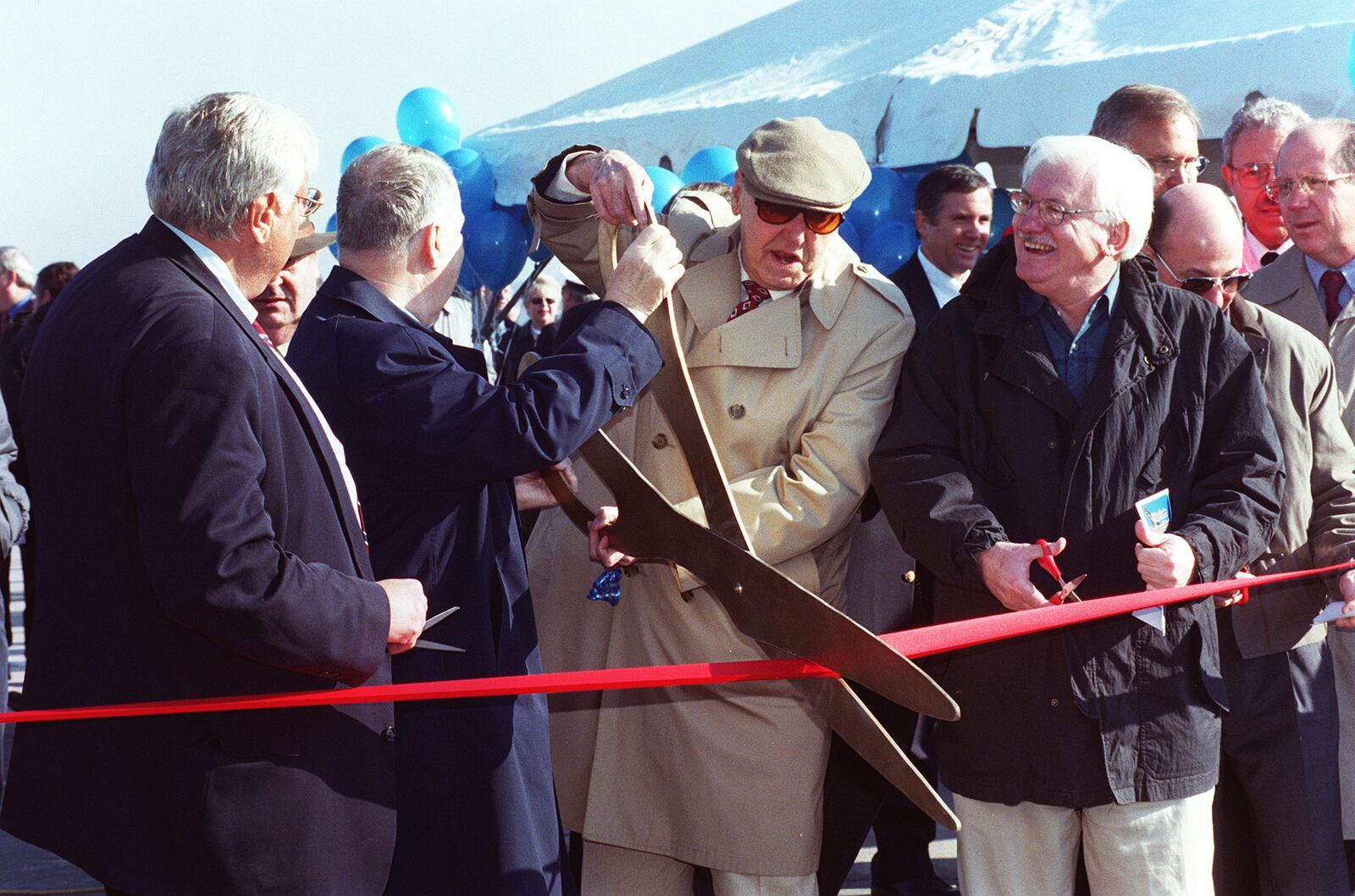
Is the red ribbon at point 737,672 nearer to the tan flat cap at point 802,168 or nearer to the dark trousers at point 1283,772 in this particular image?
the dark trousers at point 1283,772

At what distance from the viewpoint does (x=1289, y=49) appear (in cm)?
675

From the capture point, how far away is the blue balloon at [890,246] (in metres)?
7.49

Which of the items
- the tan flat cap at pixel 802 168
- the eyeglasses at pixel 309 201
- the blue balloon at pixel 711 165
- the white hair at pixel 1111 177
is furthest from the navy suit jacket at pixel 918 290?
the blue balloon at pixel 711 165

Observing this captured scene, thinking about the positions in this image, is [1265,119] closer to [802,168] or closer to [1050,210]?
[1050,210]

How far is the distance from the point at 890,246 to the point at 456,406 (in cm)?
533

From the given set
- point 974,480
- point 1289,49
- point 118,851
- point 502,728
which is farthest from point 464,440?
point 1289,49

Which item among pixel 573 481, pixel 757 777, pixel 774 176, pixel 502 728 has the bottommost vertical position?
pixel 757 777

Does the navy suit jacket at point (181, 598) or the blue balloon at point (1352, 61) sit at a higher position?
the navy suit jacket at point (181, 598)

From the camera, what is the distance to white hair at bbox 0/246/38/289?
827cm

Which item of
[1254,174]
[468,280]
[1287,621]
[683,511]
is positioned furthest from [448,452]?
[468,280]

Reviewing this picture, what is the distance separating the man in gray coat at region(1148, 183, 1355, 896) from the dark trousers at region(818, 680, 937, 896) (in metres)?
0.82

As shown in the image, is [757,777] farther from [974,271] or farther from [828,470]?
[974,271]

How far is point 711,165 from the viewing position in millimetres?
8430

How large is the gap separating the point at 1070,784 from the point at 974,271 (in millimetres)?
1069
